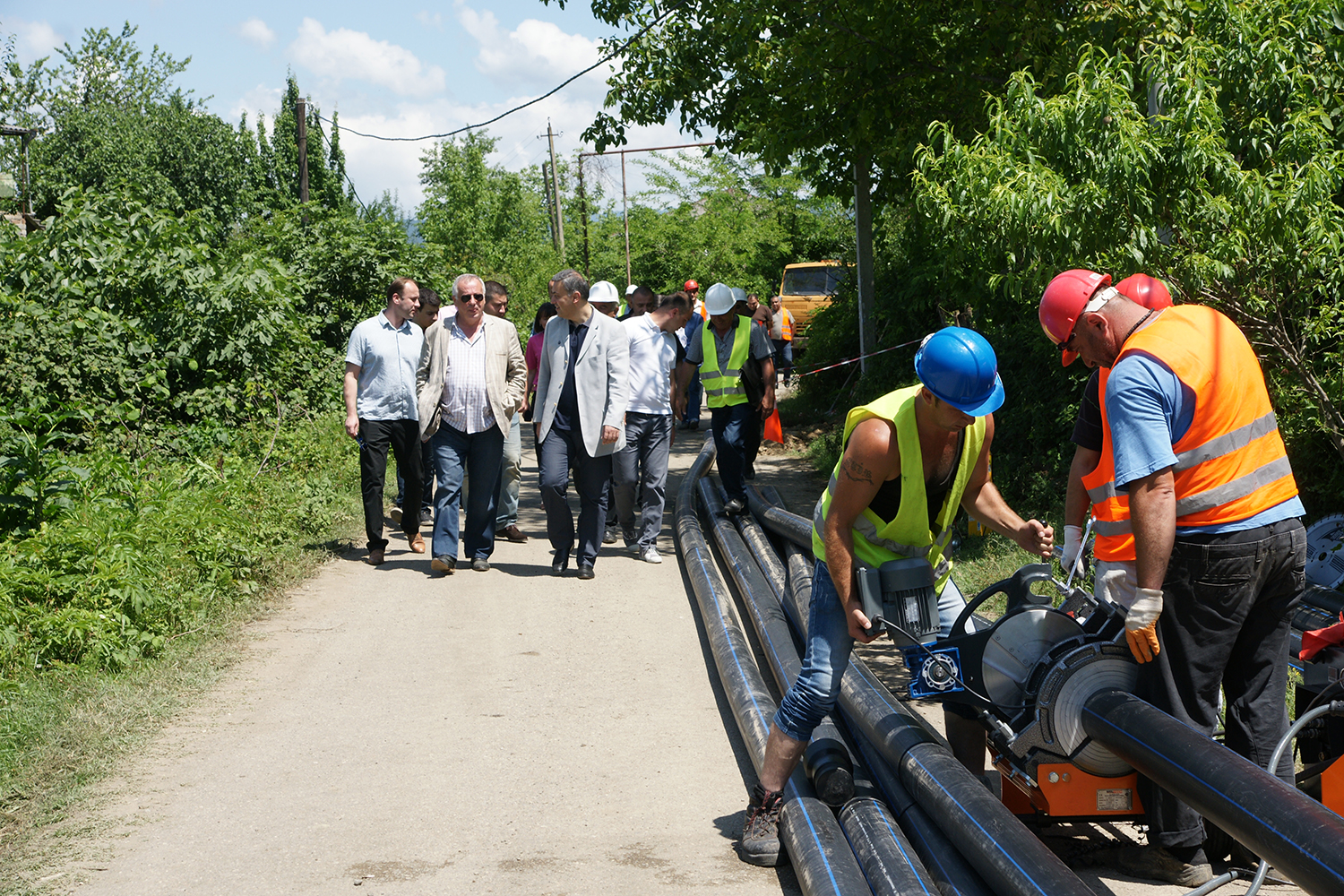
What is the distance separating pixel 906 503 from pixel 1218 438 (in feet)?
3.15

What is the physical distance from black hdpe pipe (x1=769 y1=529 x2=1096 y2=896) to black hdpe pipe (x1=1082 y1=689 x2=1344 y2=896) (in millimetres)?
355

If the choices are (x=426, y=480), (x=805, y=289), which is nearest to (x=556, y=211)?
(x=805, y=289)

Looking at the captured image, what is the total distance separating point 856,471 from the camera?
11.8 ft

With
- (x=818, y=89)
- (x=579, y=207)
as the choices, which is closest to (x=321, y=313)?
(x=818, y=89)

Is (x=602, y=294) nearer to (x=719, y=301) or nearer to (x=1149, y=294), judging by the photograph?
(x=719, y=301)

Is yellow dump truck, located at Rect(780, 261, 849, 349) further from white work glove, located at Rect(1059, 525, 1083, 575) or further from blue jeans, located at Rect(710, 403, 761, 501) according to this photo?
white work glove, located at Rect(1059, 525, 1083, 575)

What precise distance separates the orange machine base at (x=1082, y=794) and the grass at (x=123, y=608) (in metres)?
3.21

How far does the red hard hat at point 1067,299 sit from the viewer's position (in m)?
3.88

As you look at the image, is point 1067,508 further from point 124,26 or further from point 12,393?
point 124,26

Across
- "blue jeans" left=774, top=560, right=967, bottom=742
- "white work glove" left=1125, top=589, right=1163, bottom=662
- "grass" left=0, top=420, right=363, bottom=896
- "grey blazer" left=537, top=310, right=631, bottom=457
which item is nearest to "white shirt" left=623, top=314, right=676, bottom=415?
"grey blazer" left=537, top=310, right=631, bottom=457

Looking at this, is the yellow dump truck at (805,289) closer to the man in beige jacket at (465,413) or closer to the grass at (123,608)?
the man in beige jacket at (465,413)

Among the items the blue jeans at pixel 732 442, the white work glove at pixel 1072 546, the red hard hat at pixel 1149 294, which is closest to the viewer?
the red hard hat at pixel 1149 294

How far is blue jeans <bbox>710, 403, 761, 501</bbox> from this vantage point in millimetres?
9008

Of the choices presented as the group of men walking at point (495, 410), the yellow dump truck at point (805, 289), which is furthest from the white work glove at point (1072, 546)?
the yellow dump truck at point (805, 289)
